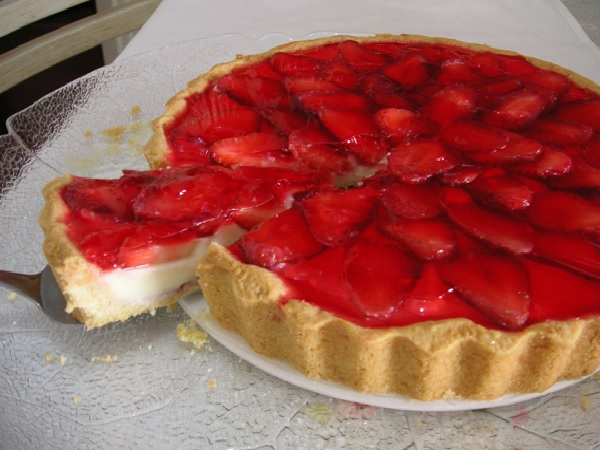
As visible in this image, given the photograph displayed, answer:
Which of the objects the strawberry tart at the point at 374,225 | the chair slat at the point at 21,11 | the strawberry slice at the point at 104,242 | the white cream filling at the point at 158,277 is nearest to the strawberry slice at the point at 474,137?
the strawberry tart at the point at 374,225

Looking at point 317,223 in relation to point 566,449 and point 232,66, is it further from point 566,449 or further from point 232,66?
point 232,66

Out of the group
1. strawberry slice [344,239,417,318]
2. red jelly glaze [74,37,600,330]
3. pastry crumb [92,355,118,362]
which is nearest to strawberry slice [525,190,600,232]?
red jelly glaze [74,37,600,330]

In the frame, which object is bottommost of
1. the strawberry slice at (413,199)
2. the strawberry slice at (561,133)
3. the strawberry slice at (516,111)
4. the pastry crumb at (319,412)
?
the pastry crumb at (319,412)

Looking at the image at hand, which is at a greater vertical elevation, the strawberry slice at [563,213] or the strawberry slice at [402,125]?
the strawberry slice at [402,125]

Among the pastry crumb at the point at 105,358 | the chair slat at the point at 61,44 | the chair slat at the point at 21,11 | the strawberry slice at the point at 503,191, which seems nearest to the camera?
the strawberry slice at the point at 503,191

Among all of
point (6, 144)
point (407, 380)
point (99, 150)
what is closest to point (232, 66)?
point (99, 150)

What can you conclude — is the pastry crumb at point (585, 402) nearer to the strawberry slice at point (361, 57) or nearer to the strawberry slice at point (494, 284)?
the strawberry slice at point (494, 284)

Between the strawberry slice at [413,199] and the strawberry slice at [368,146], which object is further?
the strawberry slice at [368,146]
